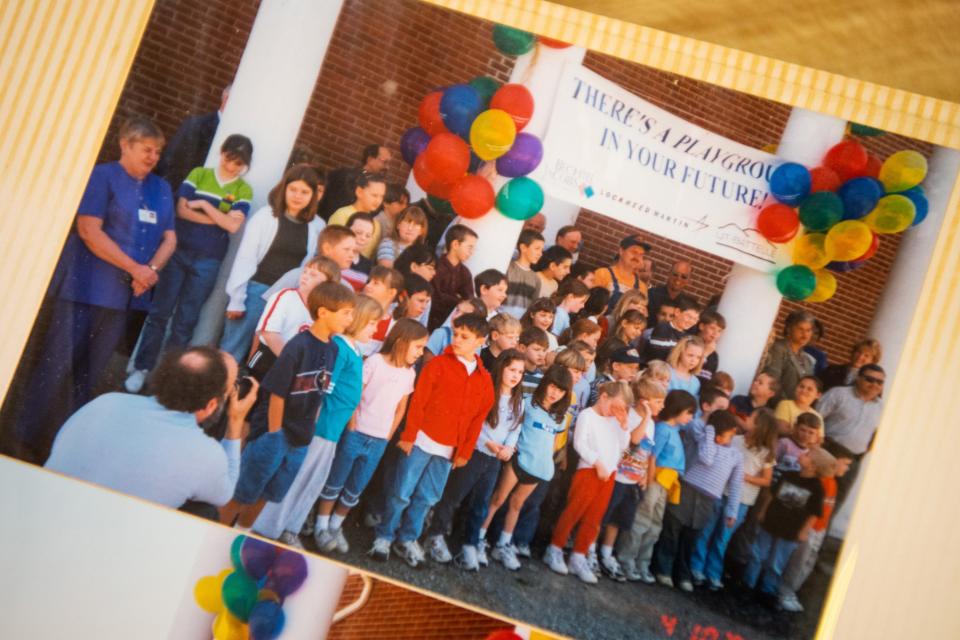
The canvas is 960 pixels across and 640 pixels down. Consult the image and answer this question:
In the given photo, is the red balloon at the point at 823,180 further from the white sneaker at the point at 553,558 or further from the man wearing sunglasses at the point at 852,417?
the white sneaker at the point at 553,558

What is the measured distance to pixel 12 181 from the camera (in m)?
2.44

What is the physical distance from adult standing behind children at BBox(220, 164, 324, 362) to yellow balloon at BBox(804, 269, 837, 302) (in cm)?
138

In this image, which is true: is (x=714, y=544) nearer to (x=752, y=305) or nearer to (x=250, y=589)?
(x=752, y=305)

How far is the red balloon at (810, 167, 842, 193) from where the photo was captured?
2.28 metres

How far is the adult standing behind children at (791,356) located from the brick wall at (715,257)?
26 millimetres

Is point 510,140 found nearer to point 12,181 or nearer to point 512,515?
point 512,515

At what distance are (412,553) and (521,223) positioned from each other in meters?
0.99

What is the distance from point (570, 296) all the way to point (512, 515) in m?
0.64

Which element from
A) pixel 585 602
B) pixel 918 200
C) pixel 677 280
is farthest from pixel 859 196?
pixel 585 602

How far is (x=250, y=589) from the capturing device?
2.58 metres

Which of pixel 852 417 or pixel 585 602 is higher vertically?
pixel 852 417

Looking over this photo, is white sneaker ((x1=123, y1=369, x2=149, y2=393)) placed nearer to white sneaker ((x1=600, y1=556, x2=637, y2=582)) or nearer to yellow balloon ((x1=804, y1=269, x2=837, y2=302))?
white sneaker ((x1=600, y1=556, x2=637, y2=582))

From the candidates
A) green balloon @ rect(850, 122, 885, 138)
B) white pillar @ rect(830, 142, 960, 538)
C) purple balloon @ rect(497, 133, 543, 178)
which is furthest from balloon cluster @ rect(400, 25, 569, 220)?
white pillar @ rect(830, 142, 960, 538)

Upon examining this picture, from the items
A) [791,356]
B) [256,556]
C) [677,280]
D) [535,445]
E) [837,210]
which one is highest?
[837,210]
